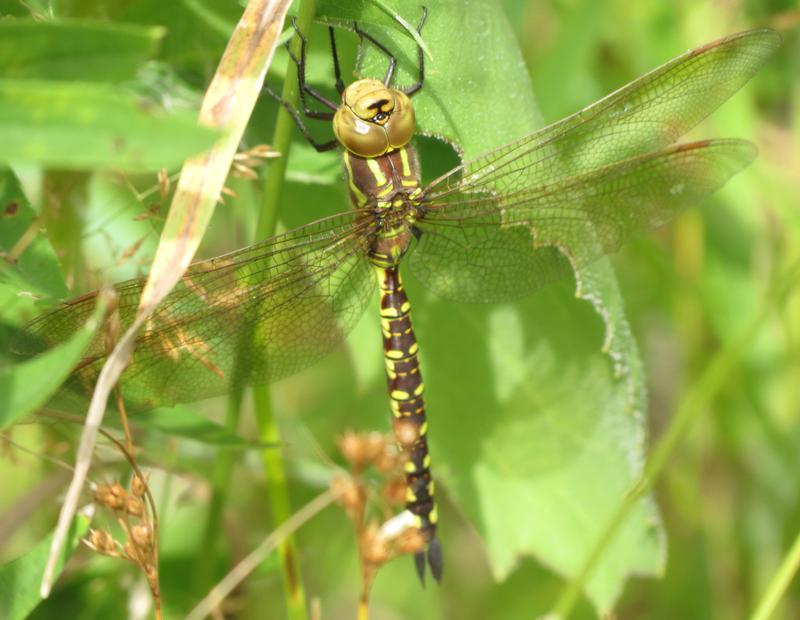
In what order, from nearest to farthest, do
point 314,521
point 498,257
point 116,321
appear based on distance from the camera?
point 116,321 → point 498,257 → point 314,521

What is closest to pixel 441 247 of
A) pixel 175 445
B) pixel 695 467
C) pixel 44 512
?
pixel 175 445

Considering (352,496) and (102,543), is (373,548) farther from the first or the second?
(102,543)

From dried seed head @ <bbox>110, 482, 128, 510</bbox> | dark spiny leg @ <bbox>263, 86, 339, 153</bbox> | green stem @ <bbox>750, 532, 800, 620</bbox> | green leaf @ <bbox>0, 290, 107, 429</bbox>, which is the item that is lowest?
green stem @ <bbox>750, 532, 800, 620</bbox>

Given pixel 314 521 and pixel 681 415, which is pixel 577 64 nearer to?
pixel 681 415

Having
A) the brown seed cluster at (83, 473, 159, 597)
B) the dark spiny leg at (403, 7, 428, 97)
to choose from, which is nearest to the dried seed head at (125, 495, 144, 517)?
the brown seed cluster at (83, 473, 159, 597)

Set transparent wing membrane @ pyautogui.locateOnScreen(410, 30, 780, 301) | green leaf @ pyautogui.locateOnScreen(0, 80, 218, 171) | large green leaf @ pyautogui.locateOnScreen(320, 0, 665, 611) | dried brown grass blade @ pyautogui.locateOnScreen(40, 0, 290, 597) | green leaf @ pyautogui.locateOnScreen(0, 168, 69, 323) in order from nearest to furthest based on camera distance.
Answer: green leaf @ pyautogui.locateOnScreen(0, 80, 218, 171) < dried brown grass blade @ pyautogui.locateOnScreen(40, 0, 290, 597) < green leaf @ pyautogui.locateOnScreen(0, 168, 69, 323) < transparent wing membrane @ pyautogui.locateOnScreen(410, 30, 780, 301) < large green leaf @ pyautogui.locateOnScreen(320, 0, 665, 611)

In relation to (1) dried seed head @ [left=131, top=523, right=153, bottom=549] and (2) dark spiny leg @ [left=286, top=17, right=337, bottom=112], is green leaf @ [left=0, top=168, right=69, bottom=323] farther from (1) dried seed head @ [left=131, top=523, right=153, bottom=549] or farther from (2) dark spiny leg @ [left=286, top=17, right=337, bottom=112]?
(2) dark spiny leg @ [left=286, top=17, right=337, bottom=112]
